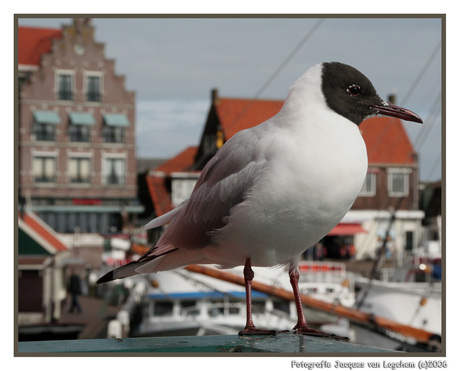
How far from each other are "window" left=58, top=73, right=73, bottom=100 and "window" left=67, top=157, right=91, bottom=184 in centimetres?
166

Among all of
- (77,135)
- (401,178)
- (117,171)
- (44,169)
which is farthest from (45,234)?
(117,171)

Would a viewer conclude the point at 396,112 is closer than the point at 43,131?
Yes

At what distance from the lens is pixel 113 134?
68.6 ft

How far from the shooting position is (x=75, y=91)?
20531 millimetres

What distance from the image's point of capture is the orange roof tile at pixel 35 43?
827 inches

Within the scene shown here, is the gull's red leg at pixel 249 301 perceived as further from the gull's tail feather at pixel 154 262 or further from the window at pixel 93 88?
the window at pixel 93 88

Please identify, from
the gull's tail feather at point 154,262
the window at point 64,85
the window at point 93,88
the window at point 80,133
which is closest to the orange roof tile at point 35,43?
the window at point 64,85

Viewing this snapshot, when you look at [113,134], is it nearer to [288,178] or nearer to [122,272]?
[122,272]

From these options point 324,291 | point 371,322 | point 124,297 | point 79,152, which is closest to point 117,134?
point 79,152

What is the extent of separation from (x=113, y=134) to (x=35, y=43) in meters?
3.45

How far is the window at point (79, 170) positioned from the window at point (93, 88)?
5.22 ft

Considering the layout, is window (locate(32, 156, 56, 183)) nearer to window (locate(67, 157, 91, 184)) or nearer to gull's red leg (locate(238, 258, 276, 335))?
window (locate(67, 157, 91, 184))

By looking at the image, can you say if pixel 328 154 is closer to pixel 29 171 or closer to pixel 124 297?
pixel 124 297

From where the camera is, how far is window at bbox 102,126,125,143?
68.5ft
